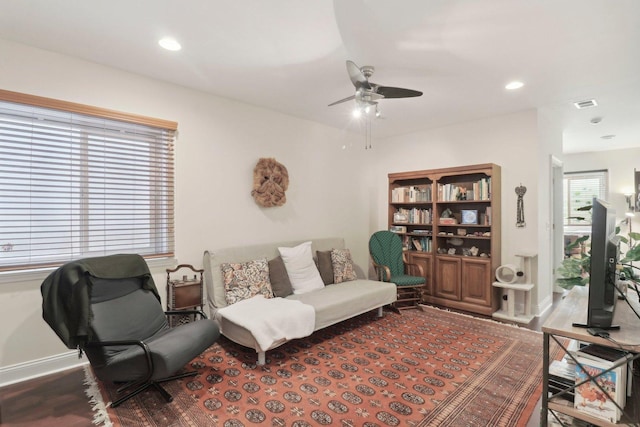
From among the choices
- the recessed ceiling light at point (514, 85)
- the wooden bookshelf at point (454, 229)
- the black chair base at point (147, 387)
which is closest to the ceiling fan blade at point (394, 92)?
the recessed ceiling light at point (514, 85)

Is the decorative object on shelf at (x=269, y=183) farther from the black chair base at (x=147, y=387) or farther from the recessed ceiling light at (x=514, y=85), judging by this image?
the recessed ceiling light at (x=514, y=85)

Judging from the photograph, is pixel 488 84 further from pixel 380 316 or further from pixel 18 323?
pixel 18 323

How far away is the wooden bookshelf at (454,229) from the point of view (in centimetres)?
418

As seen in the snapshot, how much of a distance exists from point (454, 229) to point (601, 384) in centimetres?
334

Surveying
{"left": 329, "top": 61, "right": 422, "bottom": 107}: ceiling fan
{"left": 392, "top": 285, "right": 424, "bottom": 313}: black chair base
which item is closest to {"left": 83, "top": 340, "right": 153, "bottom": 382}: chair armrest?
{"left": 329, "top": 61, "right": 422, "bottom": 107}: ceiling fan

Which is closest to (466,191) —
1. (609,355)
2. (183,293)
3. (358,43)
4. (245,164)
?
(358,43)

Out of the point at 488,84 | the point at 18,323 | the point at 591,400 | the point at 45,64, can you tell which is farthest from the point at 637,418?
the point at 45,64

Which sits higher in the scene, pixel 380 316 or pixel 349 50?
pixel 349 50

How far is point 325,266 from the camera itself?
421cm

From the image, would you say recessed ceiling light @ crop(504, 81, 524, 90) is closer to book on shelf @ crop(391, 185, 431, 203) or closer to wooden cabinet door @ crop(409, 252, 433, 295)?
book on shelf @ crop(391, 185, 431, 203)

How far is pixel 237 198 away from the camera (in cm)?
385

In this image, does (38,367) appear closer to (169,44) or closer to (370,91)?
(169,44)

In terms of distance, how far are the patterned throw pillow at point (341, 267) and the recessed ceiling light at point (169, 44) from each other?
2.88 meters

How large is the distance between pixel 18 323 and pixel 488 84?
4.70m
